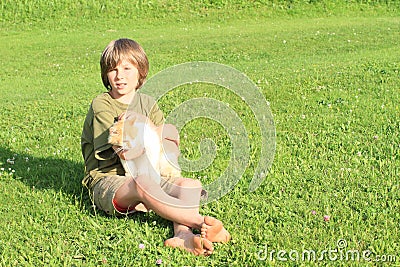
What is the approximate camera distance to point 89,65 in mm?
14883

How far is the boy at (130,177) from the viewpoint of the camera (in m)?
4.42

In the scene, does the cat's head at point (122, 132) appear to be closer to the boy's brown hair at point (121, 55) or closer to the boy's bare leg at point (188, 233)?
the boy's bare leg at point (188, 233)

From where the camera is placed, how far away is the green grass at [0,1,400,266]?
4.36 metres

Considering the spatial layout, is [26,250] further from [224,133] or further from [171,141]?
[224,133]

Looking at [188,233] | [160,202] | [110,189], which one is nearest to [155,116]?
[110,189]

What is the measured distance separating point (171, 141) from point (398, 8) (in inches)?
868

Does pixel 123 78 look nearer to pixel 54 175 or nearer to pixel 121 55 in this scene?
pixel 121 55

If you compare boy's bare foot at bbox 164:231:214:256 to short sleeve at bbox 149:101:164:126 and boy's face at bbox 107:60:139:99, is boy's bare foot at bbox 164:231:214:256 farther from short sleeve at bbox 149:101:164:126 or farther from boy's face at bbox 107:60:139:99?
boy's face at bbox 107:60:139:99

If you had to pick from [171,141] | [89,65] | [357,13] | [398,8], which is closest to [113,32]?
[89,65]

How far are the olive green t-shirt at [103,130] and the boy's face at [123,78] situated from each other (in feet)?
0.33

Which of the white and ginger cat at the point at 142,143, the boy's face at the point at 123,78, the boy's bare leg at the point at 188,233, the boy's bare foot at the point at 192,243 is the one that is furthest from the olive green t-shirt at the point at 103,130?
the boy's bare foot at the point at 192,243

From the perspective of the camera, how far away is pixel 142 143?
4.69 metres

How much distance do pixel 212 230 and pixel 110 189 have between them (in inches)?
41.1

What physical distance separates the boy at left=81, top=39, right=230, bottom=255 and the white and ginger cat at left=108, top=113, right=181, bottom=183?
0.25 ft
